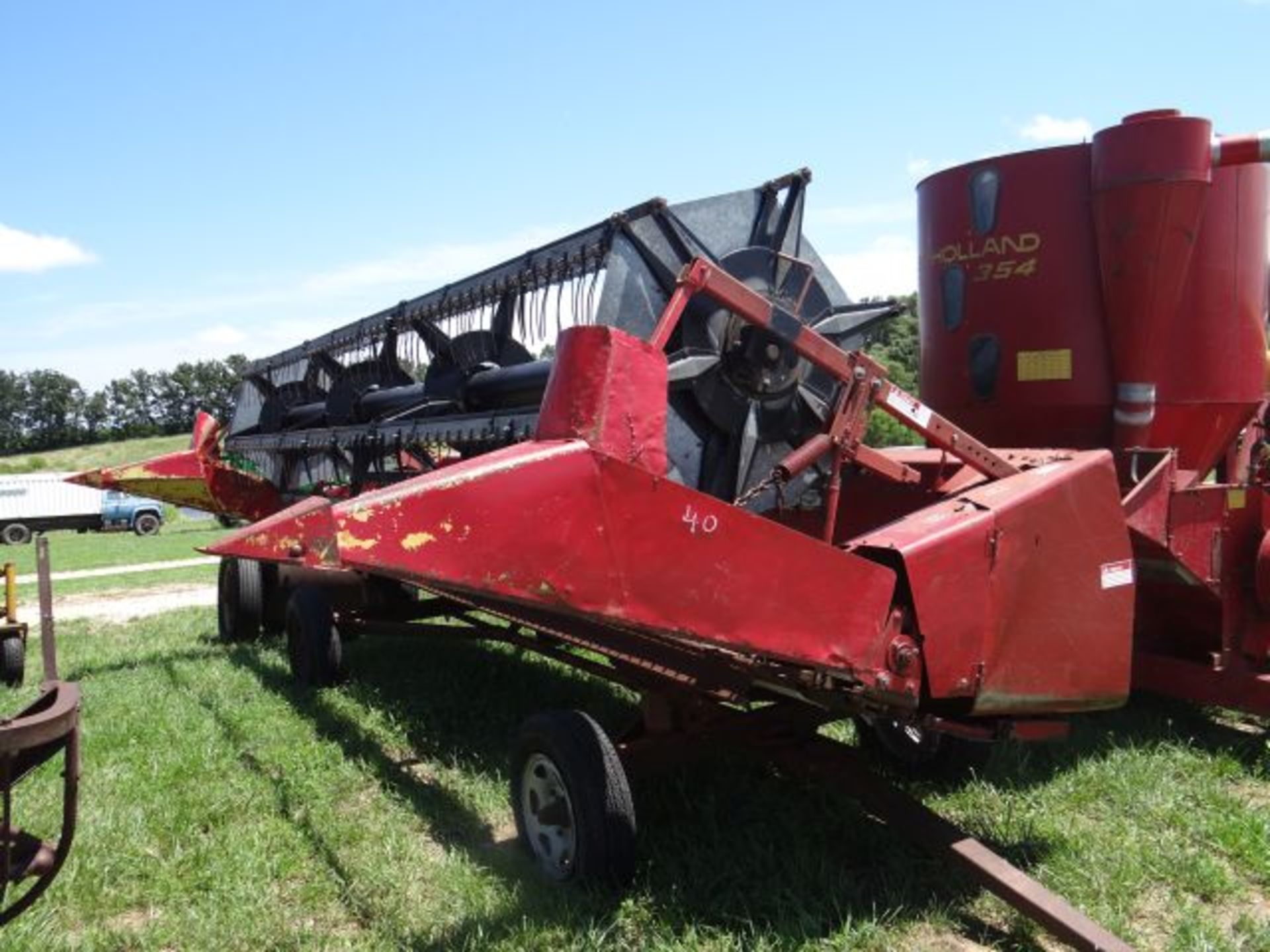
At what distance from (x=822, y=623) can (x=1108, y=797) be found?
217 centimetres

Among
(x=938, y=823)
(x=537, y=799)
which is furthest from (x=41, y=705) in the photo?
(x=938, y=823)

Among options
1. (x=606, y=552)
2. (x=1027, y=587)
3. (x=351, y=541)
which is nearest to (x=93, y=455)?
(x=351, y=541)

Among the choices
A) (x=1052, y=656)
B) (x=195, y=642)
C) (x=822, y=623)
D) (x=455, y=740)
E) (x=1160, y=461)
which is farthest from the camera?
(x=195, y=642)

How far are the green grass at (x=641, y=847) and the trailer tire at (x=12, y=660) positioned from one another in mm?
1844

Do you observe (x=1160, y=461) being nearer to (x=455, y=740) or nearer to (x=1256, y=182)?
(x=1256, y=182)

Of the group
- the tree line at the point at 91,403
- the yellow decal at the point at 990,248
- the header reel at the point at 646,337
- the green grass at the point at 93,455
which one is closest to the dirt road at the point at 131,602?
the header reel at the point at 646,337

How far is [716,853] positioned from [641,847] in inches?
11.2

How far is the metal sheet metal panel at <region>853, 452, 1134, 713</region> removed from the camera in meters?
2.98

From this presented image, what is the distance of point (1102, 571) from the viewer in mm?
3252

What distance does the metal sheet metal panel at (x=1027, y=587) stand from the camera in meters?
2.98

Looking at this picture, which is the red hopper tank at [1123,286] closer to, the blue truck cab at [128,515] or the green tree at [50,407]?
the blue truck cab at [128,515]

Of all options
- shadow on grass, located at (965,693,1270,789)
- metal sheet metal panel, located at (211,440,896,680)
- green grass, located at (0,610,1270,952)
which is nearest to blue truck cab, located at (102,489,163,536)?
green grass, located at (0,610,1270,952)

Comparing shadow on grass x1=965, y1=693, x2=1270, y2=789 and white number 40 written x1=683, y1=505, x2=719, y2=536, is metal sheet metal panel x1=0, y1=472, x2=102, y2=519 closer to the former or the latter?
shadow on grass x1=965, y1=693, x2=1270, y2=789

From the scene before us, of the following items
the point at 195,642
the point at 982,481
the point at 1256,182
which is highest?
the point at 1256,182
